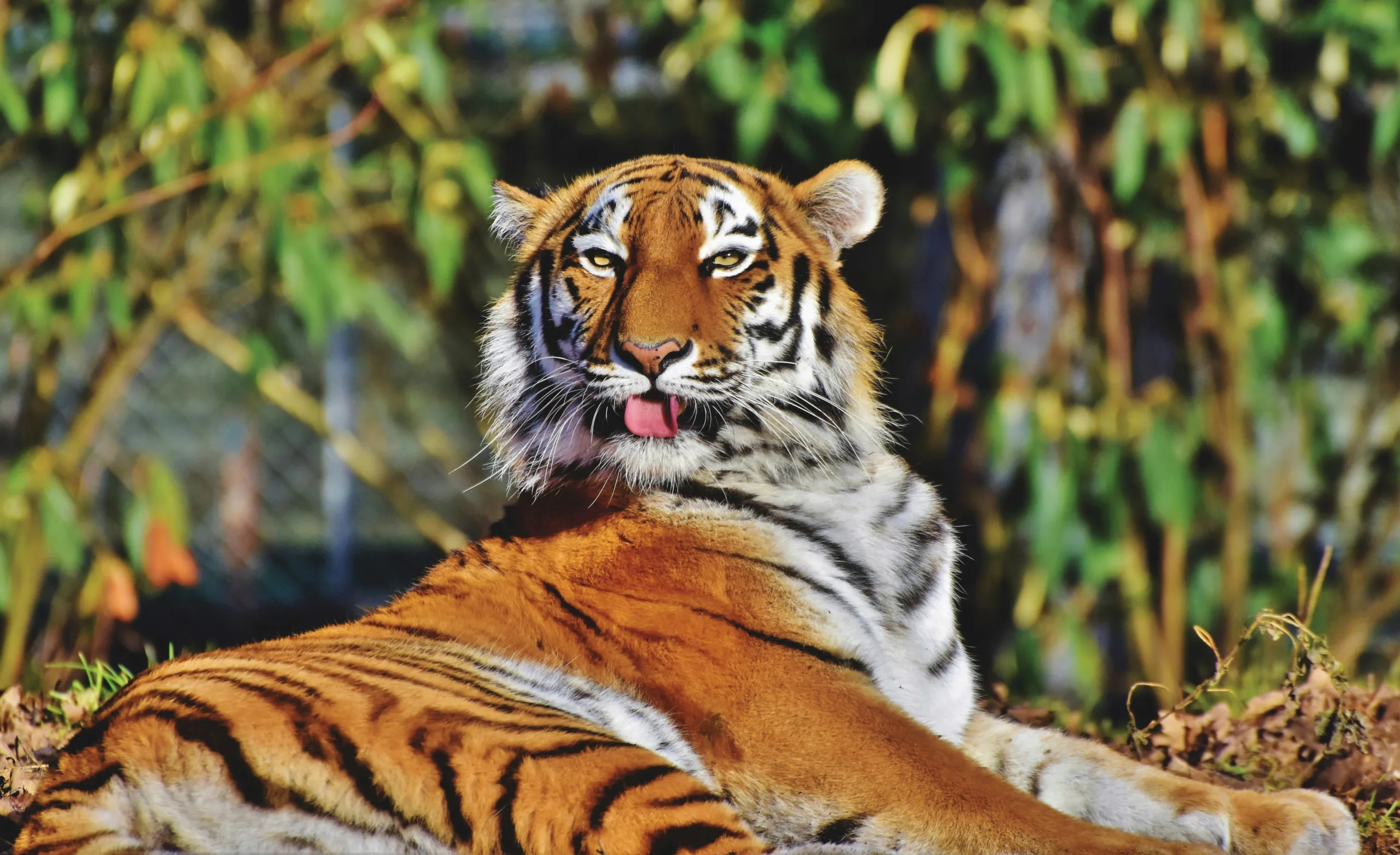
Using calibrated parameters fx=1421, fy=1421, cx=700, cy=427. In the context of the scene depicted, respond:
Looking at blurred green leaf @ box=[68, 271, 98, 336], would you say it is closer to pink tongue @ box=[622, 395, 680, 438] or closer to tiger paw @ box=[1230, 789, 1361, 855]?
pink tongue @ box=[622, 395, 680, 438]

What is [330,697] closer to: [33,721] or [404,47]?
[33,721]

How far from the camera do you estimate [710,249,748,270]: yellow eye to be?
227cm

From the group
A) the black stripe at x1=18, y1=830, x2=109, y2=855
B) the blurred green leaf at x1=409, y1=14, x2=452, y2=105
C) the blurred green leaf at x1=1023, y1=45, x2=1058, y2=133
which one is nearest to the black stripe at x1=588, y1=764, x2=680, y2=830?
the black stripe at x1=18, y1=830, x2=109, y2=855

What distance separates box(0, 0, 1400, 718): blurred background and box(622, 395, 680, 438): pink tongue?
1.92 metres

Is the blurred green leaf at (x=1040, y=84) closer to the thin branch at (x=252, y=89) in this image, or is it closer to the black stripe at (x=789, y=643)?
the thin branch at (x=252, y=89)

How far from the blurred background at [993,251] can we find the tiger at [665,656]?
1622mm

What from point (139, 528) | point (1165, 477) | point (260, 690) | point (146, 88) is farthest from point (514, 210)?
point (1165, 477)

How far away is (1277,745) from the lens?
253 cm

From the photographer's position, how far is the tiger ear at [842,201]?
2369mm

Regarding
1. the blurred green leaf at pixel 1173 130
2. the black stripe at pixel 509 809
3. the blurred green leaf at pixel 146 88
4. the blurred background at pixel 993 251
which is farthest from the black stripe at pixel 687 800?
the blurred green leaf at pixel 146 88

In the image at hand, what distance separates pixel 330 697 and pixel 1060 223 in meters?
3.07

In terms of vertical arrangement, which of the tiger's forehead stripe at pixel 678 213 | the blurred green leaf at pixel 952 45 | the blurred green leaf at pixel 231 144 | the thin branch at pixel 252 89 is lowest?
the tiger's forehead stripe at pixel 678 213

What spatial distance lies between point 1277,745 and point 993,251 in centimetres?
205

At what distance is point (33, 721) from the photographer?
2.65m
